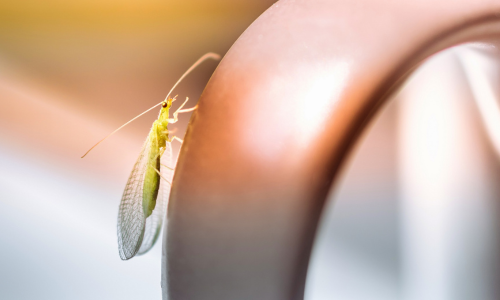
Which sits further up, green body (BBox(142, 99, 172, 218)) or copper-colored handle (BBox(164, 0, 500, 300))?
green body (BBox(142, 99, 172, 218))

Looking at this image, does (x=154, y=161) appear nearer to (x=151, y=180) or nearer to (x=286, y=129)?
(x=151, y=180)

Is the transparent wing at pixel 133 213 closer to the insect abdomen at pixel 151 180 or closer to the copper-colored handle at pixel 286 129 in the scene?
the insect abdomen at pixel 151 180

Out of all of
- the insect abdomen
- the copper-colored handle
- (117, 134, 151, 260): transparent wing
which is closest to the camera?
the copper-colored handle

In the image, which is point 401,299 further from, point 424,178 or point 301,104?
point 301,104

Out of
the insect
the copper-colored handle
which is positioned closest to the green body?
the insect

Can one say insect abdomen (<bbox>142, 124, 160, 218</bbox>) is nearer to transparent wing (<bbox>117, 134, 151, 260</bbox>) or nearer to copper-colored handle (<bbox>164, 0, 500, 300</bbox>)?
transparent wing (<bbox>117, 134, 151, 260</bbox>)

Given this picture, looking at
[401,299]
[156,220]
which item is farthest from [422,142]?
[156,220]

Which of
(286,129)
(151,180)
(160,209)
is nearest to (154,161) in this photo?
(151,180)

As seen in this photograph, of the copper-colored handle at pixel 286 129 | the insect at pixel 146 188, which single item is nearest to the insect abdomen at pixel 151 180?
the insect at pixel 146 188
